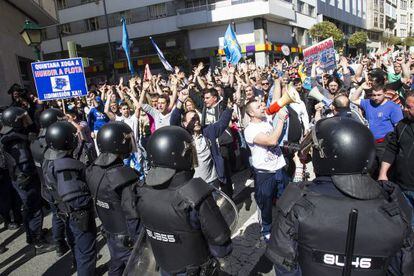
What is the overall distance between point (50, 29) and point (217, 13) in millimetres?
22705

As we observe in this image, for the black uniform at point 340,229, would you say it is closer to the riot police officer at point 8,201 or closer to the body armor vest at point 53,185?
the body armor vest at point 53,185

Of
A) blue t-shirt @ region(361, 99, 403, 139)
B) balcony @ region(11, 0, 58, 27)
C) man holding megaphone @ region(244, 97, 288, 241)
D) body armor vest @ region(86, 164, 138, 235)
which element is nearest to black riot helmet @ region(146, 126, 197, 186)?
body armor vest @ region(86, 164, 138, 235)

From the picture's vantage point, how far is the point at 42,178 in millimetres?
4465

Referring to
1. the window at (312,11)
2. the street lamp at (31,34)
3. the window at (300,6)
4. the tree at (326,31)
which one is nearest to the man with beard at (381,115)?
the street lamp at (31,34)

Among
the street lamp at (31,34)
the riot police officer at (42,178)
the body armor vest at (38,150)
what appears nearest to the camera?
the riot police officer at (42,178)

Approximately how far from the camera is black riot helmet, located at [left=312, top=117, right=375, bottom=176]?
180cm

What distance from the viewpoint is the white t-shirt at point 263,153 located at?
155 inches

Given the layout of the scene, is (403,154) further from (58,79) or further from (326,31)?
(326,31)

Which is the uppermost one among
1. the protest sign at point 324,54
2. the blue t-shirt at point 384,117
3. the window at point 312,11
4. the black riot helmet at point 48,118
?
the window at point 312,11

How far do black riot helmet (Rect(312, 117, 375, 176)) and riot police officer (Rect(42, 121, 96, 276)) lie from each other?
257 centimetres

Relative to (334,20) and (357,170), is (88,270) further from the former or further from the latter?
(334,20)

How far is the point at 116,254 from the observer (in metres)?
3.17

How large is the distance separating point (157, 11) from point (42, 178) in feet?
112

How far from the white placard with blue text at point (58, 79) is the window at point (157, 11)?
1174 inches
